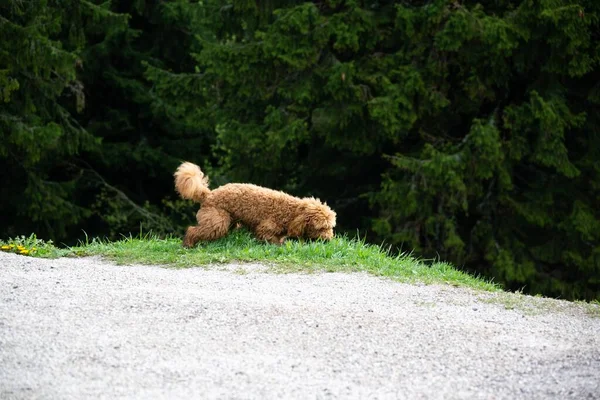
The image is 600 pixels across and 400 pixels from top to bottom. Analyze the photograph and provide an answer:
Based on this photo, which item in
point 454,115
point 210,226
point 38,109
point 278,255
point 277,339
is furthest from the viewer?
point 38,109

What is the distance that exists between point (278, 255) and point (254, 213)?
2.10 ft

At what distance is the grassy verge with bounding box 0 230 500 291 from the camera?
30.7 ft

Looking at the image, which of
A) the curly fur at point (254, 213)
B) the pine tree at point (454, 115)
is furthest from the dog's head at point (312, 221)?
the pine tree at point (454, 115)

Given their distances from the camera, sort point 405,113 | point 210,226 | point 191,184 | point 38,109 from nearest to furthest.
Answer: point 210,226 < point 191,184 < point 405,113 < point 38,109

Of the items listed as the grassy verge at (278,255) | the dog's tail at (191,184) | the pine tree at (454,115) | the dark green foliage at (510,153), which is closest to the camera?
the grassy verge at (278,255)

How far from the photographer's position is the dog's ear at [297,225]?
392 inches

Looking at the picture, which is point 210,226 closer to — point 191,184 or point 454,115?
point 191,184

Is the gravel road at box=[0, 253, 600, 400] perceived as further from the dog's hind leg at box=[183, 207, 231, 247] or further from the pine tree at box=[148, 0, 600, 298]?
the pine tree at box=[148, 0, 600, 298]

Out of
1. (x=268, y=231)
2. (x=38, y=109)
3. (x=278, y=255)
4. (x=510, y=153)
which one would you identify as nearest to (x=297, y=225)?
(x=268, y=231)

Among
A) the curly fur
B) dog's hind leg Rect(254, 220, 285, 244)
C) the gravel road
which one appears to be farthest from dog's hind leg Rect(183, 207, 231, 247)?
the gravel road

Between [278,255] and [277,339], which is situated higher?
[277,339]

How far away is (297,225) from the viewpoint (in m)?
9.97

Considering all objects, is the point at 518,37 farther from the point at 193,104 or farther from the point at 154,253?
the point at 154,253

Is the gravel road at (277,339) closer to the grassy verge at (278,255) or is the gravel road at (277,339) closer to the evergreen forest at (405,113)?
the grassy verge at (278,255)
